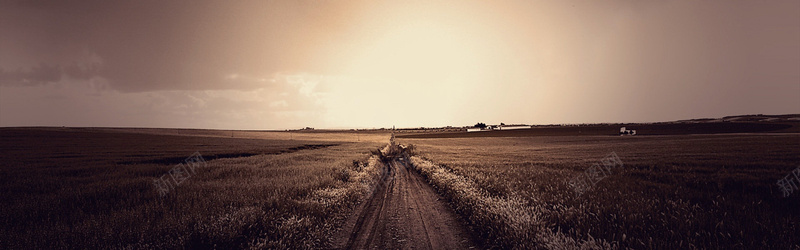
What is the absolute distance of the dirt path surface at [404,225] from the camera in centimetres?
696

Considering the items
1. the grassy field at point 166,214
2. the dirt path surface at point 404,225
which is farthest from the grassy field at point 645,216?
the grassy field at point 166,214

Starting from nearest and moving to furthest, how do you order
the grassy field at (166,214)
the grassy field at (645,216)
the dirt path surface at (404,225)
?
1. the grassy field at (645,216)
2. the grassy field at (166,214)
3. the dirt path surface at (404,225)

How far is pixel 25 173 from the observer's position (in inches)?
612

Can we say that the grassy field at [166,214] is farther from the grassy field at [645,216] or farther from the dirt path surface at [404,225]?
the grassy field at [645,216]

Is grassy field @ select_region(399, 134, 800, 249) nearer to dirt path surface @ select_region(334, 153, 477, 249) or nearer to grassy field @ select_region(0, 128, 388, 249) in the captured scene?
dirt path surface @ select_region(334, 153, 477, 249)

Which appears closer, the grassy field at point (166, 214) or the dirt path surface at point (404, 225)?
the grassy field at point (166, 214)

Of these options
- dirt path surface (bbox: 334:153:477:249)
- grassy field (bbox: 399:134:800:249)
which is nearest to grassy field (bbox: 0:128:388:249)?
dirt path surface (bbox: 334:153:477:249)

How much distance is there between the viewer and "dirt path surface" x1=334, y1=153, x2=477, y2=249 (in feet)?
22.8

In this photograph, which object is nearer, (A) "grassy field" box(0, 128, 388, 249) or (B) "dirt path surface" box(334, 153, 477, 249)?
(A) "grassy field" box(0, 128, 388, 249)

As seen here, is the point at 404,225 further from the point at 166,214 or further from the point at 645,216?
the point at 166,214

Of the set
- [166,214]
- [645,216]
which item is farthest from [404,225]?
[166,214]

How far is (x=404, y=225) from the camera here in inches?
330

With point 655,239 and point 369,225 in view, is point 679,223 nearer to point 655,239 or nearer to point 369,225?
point 655,239

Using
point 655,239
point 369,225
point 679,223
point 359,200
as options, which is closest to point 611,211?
point 679,223
